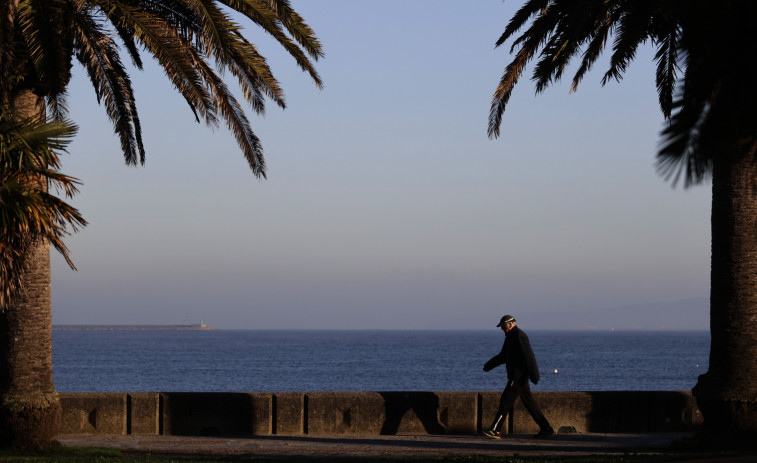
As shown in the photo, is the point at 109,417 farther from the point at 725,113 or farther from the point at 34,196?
the point at 725,113

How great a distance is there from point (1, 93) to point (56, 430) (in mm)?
3919

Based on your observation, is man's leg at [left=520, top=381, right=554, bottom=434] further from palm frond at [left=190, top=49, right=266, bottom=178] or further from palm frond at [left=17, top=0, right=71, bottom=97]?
palm frond at [left=17, top=0, right=71, bottom=97]

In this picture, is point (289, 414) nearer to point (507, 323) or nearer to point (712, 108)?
point (507, 323)

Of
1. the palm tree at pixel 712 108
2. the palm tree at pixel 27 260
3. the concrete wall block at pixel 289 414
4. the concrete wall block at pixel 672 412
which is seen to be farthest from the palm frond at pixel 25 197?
the concrete wall block at pixel 672 412

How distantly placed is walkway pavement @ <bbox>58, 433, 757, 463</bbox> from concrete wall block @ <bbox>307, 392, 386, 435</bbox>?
13.9 inches

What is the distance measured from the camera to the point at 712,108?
15.4 feet

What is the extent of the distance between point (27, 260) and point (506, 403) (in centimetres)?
606

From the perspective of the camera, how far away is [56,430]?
11.2 m

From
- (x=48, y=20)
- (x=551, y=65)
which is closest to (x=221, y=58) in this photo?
(x=48, y=20)

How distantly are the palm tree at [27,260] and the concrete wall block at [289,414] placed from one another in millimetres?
3042

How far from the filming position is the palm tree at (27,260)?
9.90 meters

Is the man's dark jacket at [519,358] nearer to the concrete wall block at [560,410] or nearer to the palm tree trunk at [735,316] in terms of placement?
the concrete wall block at [560,410]

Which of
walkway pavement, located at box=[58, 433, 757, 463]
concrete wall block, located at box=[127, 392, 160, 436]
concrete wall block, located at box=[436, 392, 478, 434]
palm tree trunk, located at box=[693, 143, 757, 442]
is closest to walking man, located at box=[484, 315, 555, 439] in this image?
walkway pavement, located at box=[58, 433, 757, 463]

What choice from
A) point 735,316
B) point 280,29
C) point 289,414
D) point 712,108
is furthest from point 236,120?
point 712,108
